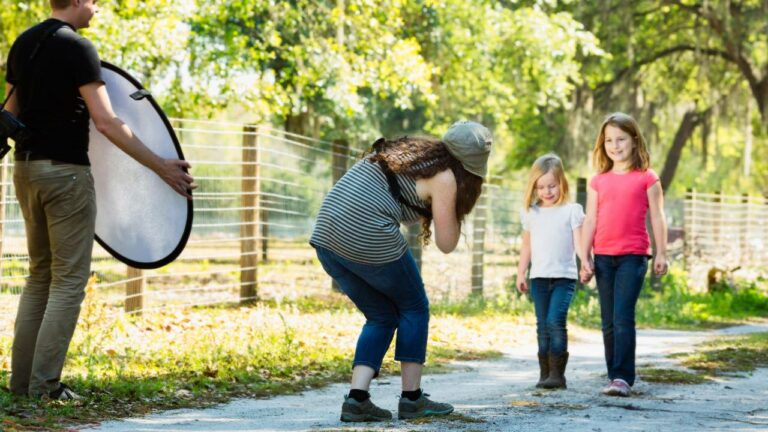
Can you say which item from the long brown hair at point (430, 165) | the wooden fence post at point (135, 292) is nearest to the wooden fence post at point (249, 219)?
the wooden fence post at point (135, 292)

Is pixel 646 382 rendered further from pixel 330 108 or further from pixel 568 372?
pixel 330 108

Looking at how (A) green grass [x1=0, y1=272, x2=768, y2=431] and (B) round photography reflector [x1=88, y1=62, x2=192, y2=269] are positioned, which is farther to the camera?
(A) green grass [x1=0, y1=272, x2=768, y2=431]

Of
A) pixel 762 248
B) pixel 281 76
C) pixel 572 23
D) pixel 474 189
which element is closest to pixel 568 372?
pixel 474 189

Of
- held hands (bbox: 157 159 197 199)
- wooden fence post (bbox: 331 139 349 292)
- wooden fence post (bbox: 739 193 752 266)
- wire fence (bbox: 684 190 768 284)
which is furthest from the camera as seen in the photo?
wooden fence post (bbox: 739 193 752 266)

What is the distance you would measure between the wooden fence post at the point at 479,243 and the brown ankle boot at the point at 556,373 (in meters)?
7.90

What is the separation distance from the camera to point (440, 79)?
26.1 metres

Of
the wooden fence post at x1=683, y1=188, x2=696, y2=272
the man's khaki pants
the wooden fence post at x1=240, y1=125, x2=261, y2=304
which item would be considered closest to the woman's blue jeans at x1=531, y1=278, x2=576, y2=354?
the man's khaki pants

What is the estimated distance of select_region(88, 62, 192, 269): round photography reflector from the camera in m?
6.23

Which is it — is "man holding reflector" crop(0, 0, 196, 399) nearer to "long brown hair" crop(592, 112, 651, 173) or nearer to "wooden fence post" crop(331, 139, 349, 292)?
"long brown hair" crop(592, 112, 651, 173)

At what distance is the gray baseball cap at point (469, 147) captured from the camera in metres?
5.46

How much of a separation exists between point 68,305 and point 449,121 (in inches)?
1011

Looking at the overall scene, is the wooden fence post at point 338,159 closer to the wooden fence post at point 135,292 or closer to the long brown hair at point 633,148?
the wooden fence post at point 135,292

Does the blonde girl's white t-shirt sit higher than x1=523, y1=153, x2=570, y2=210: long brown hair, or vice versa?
x1=523, y1=153, x2=570, y2=210: long brown hair

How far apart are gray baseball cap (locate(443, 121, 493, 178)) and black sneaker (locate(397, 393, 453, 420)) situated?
120 cm
